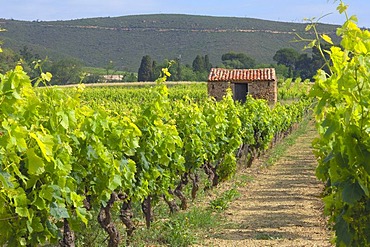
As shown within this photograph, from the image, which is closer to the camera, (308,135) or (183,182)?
(183,182)

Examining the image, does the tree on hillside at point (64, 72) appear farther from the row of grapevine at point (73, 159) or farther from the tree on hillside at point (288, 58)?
the row of grapevine at point (73, 159)

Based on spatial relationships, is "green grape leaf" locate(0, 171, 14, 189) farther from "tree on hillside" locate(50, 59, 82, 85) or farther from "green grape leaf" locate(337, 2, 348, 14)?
"tree on hillside" locate(50, 59, 82, 85)

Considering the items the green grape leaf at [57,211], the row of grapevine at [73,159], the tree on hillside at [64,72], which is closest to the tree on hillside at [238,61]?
the tree on hillside at [64,72]

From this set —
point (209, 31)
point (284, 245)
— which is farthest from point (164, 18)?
point (284, 245)

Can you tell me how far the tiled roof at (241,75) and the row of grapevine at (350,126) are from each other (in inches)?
967

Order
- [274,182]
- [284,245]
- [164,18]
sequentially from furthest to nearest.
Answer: [164,18] → [274,182] → [284,245]

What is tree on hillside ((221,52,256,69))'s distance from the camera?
223 feet

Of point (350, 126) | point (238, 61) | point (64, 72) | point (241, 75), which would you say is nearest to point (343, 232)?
point (350, 126)

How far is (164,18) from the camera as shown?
10175 centimetres

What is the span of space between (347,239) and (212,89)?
25009mm

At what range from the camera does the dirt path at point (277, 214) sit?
810 cm

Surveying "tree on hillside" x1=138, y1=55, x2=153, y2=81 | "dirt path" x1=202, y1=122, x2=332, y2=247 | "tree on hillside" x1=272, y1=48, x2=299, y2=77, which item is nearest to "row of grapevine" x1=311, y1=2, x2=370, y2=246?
"dirt path" x1=202, y1=122, x2=332, y2=247

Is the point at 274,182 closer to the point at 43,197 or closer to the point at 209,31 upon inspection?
the point at 43,197

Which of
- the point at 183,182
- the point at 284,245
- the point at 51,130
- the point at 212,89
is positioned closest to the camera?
the point at 51,130
